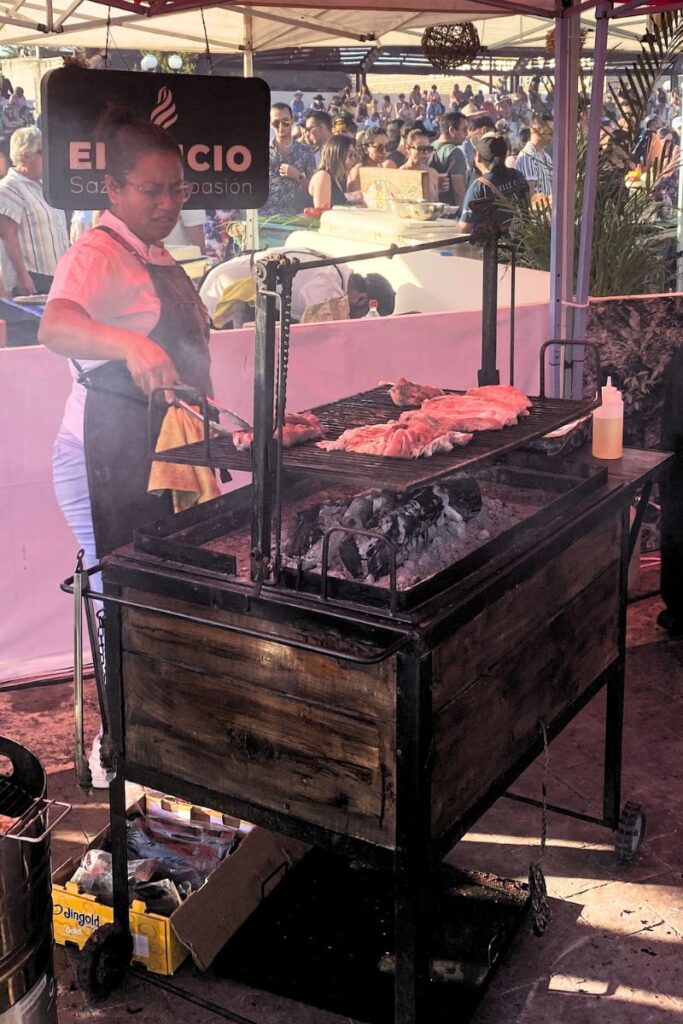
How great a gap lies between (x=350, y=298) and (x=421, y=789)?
15.0 feet

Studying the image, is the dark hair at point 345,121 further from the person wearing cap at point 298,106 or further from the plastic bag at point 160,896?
the plastic bag at point 160,896

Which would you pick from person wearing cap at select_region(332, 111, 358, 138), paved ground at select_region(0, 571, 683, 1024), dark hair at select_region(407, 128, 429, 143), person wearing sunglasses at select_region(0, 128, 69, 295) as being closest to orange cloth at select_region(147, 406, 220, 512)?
paved ground at select_region(0, 571, 683, 1024)

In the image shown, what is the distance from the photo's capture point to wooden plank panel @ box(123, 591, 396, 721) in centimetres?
249

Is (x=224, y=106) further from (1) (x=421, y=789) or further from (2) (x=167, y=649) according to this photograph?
(1) (x=421, y=789)

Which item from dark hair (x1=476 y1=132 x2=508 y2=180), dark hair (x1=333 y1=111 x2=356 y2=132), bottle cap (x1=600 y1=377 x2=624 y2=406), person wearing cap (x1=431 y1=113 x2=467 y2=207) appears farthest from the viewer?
person wearing cap (x1=431 y1=113 x2=467 y2=207)

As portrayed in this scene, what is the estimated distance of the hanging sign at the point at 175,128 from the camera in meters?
4.38

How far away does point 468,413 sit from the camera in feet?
10.4

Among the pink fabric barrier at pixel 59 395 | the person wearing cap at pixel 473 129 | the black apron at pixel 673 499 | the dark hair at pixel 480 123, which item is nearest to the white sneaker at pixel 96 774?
the pink fabric barrier at pixel 59 395

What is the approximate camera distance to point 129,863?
335 cm

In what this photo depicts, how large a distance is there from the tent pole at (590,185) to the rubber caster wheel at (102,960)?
3.22 m

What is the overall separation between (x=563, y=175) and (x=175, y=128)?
1748mm

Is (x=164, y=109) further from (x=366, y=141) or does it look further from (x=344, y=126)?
(x=366, y=141)

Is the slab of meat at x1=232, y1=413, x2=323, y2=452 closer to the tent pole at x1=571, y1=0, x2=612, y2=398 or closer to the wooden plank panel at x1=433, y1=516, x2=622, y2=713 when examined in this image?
the wooden plank panel at x1=433, y1=516, x2=622, y2=713

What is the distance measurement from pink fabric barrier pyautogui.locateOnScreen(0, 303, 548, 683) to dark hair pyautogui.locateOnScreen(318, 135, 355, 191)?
15.5 ft
